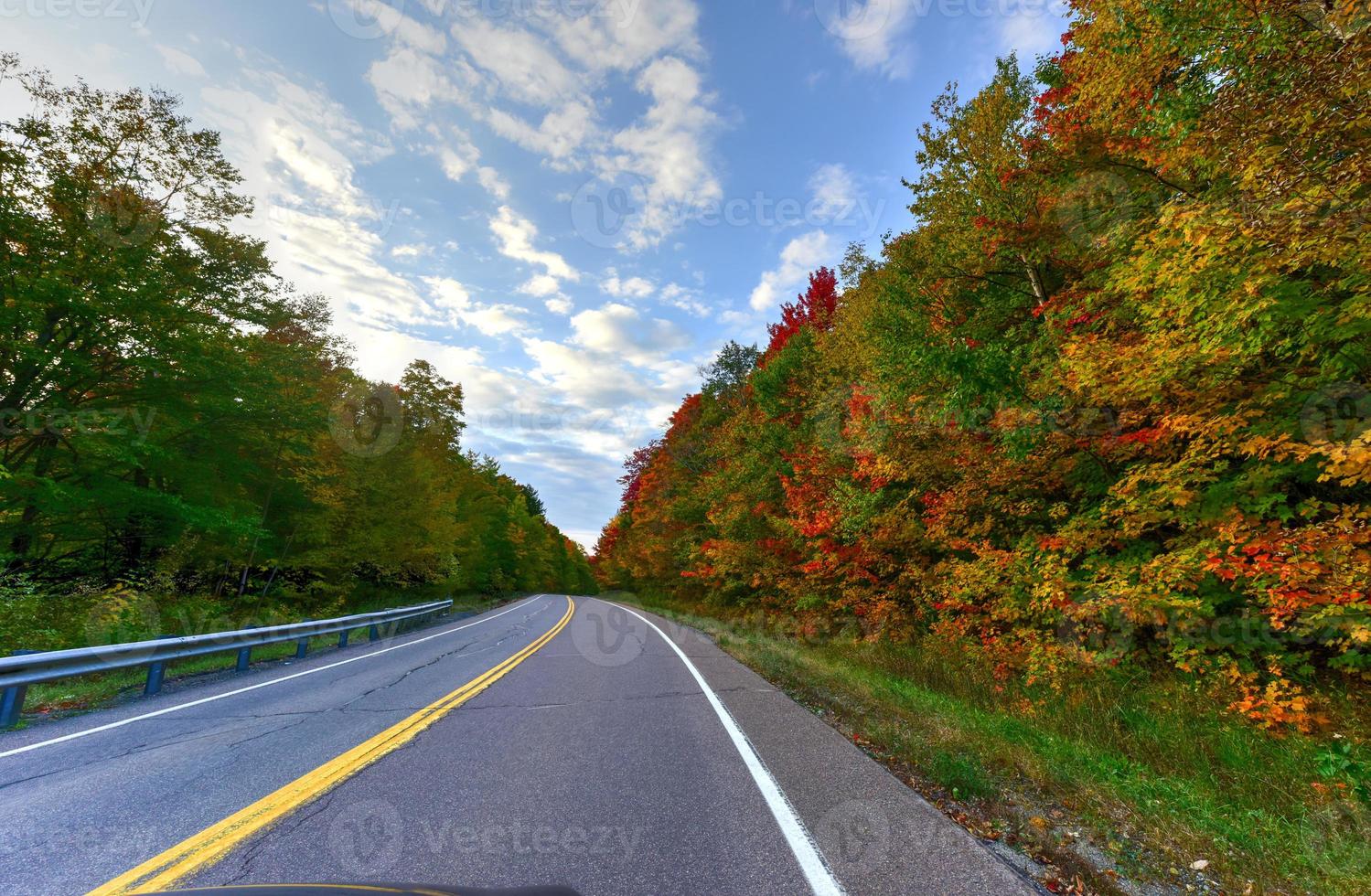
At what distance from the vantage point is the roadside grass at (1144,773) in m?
3.07

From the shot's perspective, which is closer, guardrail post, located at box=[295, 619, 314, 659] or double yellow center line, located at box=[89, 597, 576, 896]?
double yellow center line, located at box=[89, 597, 576, 896]

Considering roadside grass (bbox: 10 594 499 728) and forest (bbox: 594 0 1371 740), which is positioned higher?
forest (bbox: 594 0 1371 740)

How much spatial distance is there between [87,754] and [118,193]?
1262 centimetres

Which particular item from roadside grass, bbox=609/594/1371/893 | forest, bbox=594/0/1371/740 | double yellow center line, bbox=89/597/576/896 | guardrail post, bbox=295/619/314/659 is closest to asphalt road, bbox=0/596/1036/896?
double yellow center line, bbox=89/597/576/896

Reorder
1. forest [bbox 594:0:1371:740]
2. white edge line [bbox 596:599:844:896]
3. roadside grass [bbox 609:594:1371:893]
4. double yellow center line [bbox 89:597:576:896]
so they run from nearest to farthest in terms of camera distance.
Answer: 1. double yellow center line [bbox 89:597:576:896]
2. white edge line [bbox 596:599:844:896]
3. roadside grass [bbox 609:594:1371:893]
4. forest [bbox 594:0:1371:740]

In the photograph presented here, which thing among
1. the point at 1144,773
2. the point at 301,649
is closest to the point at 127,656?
the point at 301,649

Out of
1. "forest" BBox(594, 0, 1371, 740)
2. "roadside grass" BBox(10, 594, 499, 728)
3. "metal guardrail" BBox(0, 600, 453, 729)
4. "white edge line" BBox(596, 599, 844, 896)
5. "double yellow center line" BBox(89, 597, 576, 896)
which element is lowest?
"roadside grass" BBox(10, 594, 499, 728)

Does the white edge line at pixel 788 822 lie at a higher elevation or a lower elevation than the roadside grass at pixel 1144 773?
higher

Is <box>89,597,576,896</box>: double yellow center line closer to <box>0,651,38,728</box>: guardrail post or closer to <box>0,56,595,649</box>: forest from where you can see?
<box>0,651,38,728</box>: guardrail post

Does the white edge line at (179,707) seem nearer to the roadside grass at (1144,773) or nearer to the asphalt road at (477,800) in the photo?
the asphalt road at (477,800)

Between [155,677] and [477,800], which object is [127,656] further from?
[477,800]

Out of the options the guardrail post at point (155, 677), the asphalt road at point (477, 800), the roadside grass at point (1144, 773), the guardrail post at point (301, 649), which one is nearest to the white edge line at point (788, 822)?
the asphalt road at point (477, 800)

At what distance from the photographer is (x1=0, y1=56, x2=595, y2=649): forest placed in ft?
31.4

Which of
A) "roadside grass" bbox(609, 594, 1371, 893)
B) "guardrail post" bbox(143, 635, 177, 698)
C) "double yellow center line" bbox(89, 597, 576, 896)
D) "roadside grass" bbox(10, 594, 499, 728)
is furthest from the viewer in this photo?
"guardrail post" bbox(143, 635, 177, 698)
